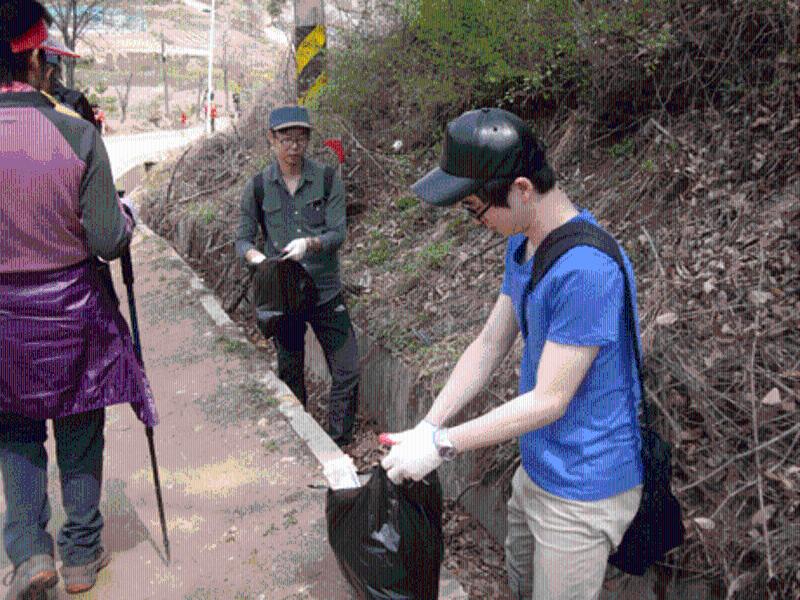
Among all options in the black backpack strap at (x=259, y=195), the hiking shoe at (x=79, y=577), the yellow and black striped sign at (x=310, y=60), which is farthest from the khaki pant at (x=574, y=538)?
the yellow and black striped sign at (x=310, y=60)

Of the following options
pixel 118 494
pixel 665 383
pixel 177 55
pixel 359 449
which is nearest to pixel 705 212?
pixel 665 383

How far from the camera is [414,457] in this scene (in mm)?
1998

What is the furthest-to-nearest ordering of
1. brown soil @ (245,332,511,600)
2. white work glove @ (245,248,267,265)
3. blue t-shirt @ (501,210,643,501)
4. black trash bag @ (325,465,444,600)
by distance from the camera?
1. white work glove @ (245,248,267,265)
2. brown soil @ (245,332,511,600)
3. black trash bag @ (325,465,444,600)
4. blue t-shirt @ (501,210,643,501)

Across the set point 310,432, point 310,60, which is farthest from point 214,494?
point 310,60

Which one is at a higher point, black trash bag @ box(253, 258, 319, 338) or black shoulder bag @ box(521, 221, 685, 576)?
black shoulder bag @ box(521, 221, 685, 576)

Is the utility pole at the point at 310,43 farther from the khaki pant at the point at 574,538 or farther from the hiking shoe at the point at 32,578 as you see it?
the khaki pant at the point at 574,538

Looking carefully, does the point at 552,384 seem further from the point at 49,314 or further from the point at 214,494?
the point at 214,494

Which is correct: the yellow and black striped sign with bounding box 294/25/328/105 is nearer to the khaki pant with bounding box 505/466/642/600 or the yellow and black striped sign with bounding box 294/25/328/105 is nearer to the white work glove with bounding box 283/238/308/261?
the white work glove with bounding box 283/238/308/261

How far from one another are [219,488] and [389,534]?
209cm

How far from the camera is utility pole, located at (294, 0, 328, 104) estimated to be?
25.0ft

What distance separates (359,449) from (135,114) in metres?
43.2

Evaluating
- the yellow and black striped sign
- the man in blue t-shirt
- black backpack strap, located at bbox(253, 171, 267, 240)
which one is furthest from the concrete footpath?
the yellow and black striped sign

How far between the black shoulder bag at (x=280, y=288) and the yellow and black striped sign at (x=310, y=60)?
3.69m

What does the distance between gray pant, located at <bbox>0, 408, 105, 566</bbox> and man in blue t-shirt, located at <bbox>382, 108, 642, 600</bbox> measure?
1556 millimetres
